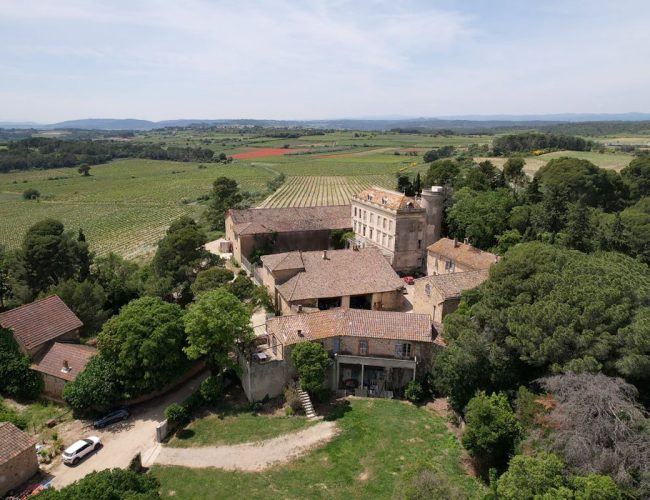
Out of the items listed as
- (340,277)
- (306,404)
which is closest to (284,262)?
(340,277)

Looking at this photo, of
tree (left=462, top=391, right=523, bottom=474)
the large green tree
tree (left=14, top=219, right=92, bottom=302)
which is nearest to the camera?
Result: tree (left=462, top=391, right=523, bottom=474)

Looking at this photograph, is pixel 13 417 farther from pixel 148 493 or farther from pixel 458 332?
pixel 458 332

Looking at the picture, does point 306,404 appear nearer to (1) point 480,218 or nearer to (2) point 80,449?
(2) point 80,449

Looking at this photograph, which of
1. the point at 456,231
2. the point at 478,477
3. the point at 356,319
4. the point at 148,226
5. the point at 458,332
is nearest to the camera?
the point at 478,477

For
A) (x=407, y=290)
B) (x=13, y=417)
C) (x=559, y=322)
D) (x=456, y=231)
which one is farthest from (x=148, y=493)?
(x=456, y=231)

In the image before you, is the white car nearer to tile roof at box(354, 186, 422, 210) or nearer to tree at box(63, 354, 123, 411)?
tree at box(63, 354, 123, 411)

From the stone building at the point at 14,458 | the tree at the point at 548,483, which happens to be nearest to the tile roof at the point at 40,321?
the stone building at the point at 14,458

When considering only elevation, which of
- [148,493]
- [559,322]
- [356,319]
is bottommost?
[148,493]

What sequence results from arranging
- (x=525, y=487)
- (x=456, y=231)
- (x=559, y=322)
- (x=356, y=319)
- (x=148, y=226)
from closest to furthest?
(x=525, y=487) < (x=559, y=322) < (x=356, y=319) < (x=456, y=231) < (x=148, y=226)

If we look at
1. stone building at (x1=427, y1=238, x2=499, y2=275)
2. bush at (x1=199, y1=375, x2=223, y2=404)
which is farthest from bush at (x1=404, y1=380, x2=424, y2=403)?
stone building at (x1=427, y1=238, x2=499, y2=275)
